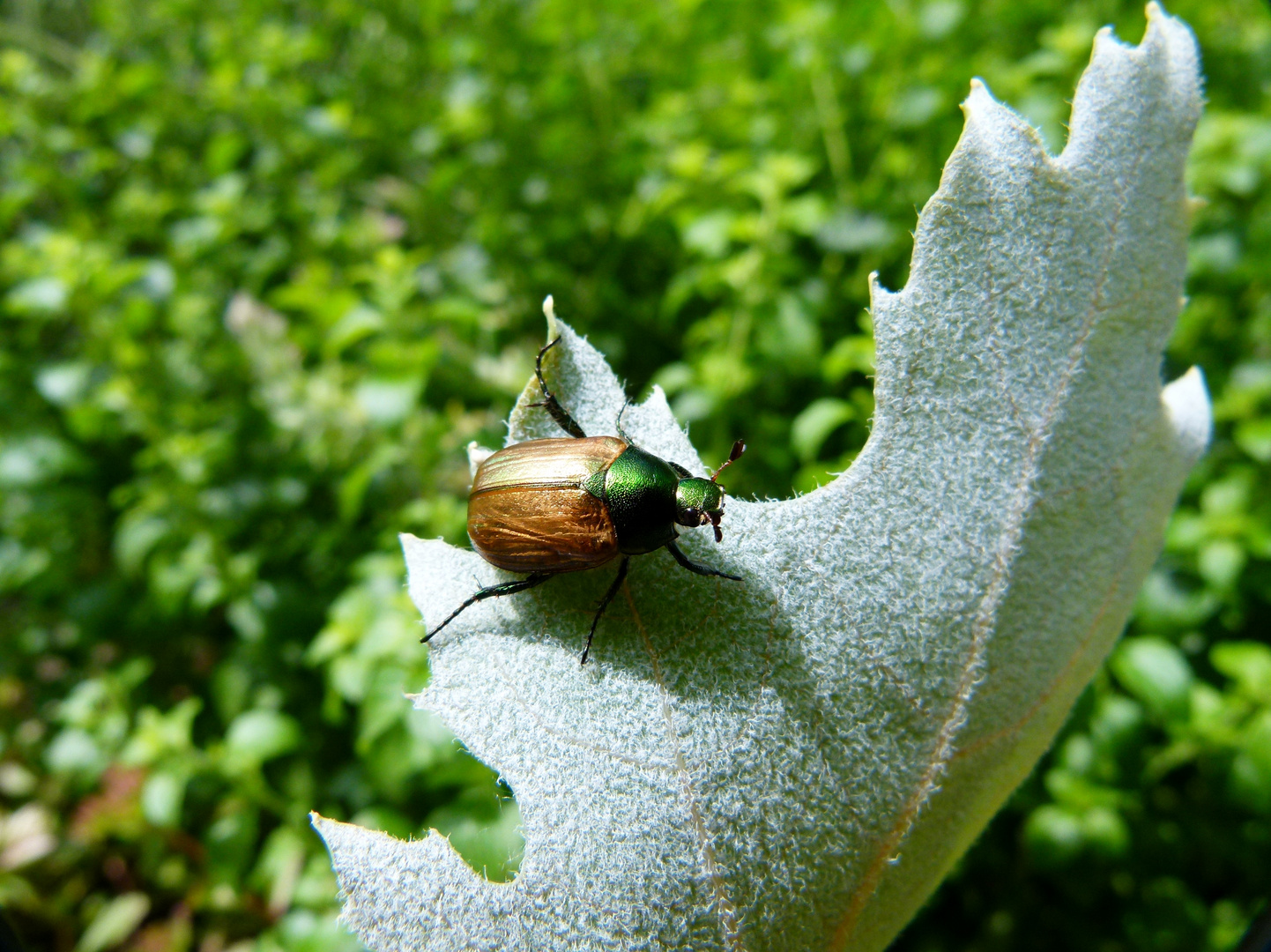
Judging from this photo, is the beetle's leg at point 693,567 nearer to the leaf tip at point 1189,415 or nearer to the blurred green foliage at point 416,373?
the blurred green foliage at point 416,373

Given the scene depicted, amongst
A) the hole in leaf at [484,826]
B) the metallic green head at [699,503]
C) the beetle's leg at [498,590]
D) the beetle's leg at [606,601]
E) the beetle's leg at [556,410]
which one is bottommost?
the hole in leaf at [484,826]

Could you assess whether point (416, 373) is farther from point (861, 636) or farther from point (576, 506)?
point (861, 636)

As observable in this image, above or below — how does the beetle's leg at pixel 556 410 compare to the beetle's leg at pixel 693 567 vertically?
above

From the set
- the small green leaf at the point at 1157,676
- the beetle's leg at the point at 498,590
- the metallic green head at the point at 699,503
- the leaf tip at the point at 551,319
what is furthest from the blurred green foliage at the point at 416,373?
the leaf tip at the point at 551,319

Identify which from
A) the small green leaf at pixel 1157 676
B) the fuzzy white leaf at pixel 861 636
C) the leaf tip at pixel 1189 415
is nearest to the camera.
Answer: the fuzzy white leaf at pixel 861 636

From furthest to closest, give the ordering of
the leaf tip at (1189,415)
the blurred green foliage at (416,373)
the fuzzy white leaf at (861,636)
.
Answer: the blurred green foliage at (416,373), the leaf tip at (1189,415), the fuzzy white leaf at (861,636)

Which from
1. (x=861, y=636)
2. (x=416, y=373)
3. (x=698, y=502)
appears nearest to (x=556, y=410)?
(x=698, y=502)

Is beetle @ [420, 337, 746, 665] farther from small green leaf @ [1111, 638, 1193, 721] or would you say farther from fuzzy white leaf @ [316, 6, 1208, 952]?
small green leaf @ [1111, 638, 1193, 721]

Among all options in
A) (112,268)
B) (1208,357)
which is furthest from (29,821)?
(1208,357)
